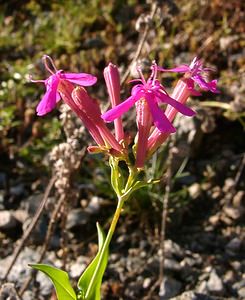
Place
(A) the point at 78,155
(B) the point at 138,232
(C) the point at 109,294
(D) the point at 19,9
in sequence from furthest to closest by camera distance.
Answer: (D) the point at 19,9 → (B) the point at 138,232 → (C) the point at 109,294 → (A) the point at 78,155

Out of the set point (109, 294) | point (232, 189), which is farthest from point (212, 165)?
point (109, 294)

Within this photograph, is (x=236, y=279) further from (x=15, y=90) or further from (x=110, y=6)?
(x=110, y=6)

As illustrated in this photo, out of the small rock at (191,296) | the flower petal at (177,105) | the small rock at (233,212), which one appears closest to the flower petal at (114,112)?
the flower petal at (177,105)

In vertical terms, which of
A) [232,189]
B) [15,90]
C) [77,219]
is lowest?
[232,189]

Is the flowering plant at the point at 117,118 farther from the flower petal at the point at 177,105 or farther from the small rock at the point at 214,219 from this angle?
the small rock at the point at 214,219

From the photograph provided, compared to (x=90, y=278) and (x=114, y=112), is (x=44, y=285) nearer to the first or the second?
(x=90, y=278)

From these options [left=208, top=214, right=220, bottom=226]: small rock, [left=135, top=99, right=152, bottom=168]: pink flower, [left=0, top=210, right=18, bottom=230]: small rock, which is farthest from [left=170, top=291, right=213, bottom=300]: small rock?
[left=135, top=99, right=152, bottom=168]: pink flower
